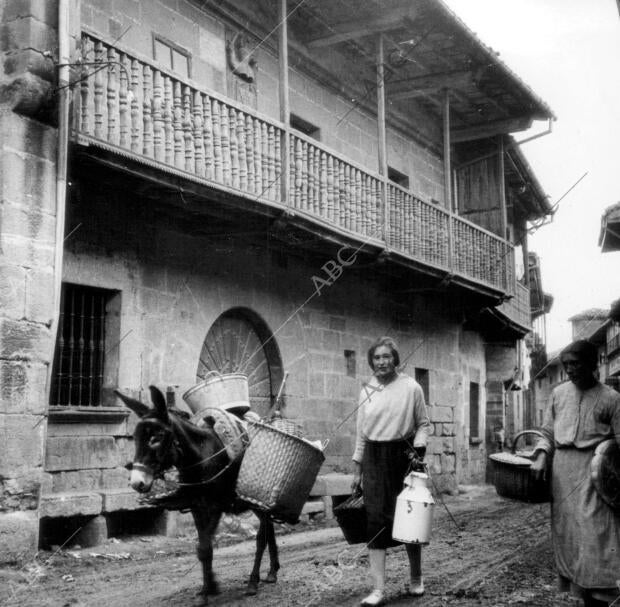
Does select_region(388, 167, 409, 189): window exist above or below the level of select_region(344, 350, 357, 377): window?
above

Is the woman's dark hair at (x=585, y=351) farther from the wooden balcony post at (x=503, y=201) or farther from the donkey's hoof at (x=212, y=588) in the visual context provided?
the wooden balcony post at (x=503, y=201)

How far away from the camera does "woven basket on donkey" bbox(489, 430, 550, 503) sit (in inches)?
203

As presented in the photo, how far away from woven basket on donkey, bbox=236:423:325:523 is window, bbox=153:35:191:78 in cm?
524

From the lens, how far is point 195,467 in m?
5.38

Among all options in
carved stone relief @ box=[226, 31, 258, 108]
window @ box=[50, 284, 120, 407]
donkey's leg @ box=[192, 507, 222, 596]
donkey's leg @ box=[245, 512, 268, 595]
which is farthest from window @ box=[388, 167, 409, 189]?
donkey's leg @ box=[192, 507, 222, 596]

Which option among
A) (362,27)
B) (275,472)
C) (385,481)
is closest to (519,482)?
(385,481)

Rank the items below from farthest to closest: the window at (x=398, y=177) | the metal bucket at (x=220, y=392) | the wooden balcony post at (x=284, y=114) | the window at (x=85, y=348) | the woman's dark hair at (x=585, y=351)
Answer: the window at (x=398, y=177) → the wooden balcony post at (x=284, y=114) → the window at (x=85, y=348) → the metal bucket at (x=220, y=392) → the woman's dark hair at (x=585, y=351)

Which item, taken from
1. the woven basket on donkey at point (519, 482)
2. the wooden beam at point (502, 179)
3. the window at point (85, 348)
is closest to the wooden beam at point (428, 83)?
the wooden beam at point (502, 179)

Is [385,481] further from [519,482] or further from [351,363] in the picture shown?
[351,363]

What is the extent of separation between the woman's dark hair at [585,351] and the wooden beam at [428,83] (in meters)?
9.07

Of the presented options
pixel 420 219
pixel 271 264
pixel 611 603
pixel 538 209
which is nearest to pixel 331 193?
pixel 271 264

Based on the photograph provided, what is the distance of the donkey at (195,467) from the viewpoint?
193 inches

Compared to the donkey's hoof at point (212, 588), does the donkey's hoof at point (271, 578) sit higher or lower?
lower

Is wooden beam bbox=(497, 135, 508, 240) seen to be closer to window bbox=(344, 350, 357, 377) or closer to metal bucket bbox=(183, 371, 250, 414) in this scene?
window bbox=(344, 350, 357, 377)
